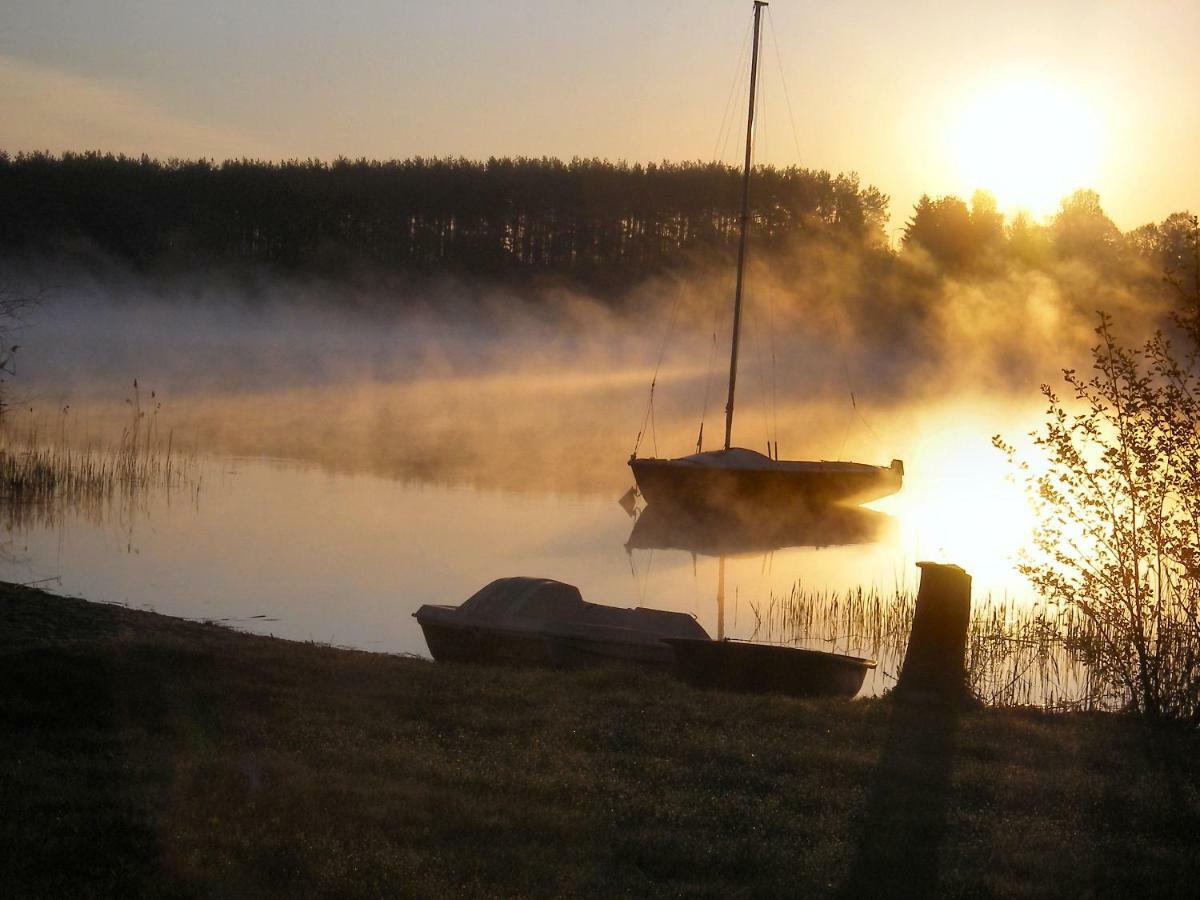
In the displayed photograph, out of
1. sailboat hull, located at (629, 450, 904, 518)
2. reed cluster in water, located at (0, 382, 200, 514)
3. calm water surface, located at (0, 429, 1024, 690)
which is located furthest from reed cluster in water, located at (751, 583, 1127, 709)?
reed cluster in water, located at (0, 382, 200, 514)

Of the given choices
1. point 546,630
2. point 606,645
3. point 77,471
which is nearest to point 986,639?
point 606,645

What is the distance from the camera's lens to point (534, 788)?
8133mm

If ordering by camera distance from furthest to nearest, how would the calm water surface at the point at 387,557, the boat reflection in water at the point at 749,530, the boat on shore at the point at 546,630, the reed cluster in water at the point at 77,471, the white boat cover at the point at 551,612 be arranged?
the boat reflection in water at the point at 749,530 < the reed cluster in water at the point at 77,471 < the calm water surface at the point at 387,557 < the white boat cover at the point at 551,612 < the boat on shore at the point at 546,630

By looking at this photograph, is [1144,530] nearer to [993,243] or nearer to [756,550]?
[756,550]

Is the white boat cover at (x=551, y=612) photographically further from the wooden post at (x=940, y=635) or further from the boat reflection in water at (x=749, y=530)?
the boat reflection in water at (x=749, y=530)

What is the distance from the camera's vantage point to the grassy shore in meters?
6.75

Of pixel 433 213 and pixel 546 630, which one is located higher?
pixel 433 213

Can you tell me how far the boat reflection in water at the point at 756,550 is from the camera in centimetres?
1235

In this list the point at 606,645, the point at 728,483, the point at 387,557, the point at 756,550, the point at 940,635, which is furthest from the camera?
the point at 728,483

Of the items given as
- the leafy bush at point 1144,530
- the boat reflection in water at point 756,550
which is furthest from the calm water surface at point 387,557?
the leafy bush at point 1144,530

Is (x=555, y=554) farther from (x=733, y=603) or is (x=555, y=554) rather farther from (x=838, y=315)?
(x=838, y=315)

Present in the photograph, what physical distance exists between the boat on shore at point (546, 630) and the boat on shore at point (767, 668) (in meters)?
0.42

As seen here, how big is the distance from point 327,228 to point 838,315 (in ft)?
97.4

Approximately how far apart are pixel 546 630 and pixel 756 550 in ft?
50.6
